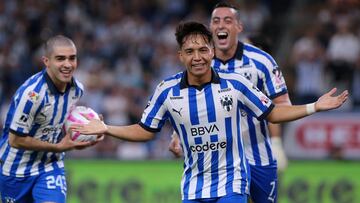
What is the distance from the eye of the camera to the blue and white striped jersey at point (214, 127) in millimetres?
7156

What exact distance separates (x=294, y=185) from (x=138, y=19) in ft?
18.0

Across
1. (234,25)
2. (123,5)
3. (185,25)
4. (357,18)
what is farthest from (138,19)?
(185,25)

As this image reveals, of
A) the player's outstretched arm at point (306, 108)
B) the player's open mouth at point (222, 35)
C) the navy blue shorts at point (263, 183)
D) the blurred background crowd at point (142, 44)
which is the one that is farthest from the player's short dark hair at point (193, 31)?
the blurred background crowd at point (142, 44)

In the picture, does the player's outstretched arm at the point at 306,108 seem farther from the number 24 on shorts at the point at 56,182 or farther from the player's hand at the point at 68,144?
the number 24 on shorts at the point at 56,182

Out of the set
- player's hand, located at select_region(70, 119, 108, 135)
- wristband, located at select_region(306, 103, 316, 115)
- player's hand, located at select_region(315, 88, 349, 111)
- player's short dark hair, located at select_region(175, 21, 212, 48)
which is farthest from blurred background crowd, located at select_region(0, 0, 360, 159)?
player's hand, located at select_region(315, 88, 349, 111)

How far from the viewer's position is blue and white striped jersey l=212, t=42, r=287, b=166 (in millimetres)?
8398

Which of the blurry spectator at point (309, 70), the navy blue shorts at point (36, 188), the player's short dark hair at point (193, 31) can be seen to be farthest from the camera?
the blurry spectator at point (309, 70)

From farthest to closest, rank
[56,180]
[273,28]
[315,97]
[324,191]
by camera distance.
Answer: [273,28] < [315,97] < [324,191] < [56,180]

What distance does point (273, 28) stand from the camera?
55.9 ft

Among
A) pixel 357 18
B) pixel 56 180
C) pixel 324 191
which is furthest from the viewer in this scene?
pixel 357 18

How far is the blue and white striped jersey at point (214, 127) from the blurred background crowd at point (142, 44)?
6.80 meters

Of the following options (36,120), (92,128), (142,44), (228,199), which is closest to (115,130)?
(92,128)

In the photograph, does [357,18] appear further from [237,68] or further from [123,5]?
[237,68]

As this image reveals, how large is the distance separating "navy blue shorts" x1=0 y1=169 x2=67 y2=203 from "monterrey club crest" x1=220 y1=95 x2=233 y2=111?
2.04m
